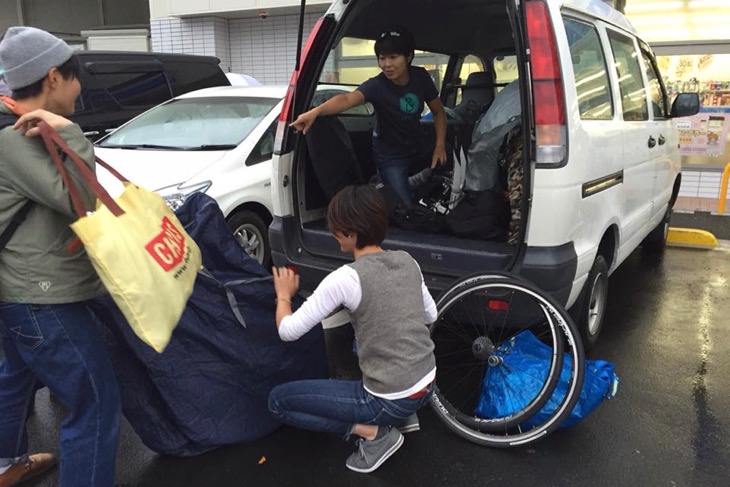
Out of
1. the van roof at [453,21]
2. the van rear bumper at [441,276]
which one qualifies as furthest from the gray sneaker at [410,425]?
the van roof at [453,21]

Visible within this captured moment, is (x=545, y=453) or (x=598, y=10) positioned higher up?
(x=598, y=10)

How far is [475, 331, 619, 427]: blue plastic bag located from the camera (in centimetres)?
280

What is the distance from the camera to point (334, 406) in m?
2.49

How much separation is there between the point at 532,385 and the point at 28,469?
2207 millimetres

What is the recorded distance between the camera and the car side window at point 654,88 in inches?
183

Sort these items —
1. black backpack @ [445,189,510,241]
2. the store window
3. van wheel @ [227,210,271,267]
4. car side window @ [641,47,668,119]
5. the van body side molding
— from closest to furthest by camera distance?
the van body side molding
black backpack @ [445,189,510,241]
car side window @ [641,47,668,119]
van wheel @ [227,210,271,267]
the store window

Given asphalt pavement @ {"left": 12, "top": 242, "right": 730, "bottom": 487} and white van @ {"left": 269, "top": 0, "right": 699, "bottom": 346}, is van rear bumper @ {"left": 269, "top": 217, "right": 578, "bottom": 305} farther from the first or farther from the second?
asphalt pavement @ {"left": 12, "top": 242, "right": 730, "bottom": 487}

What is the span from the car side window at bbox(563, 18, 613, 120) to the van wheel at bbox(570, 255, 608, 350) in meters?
0.83

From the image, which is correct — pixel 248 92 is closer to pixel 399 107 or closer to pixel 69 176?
pixel 399 107

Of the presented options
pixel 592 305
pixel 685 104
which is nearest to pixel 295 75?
pixel 592 305

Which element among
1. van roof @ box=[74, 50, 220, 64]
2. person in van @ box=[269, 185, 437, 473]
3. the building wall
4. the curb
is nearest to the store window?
the curb

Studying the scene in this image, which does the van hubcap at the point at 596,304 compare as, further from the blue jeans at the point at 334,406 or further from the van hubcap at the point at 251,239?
the van hubcap at the point at 251,239

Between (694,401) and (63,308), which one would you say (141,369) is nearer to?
(63,308)

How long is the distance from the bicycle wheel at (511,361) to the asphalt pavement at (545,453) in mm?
124
